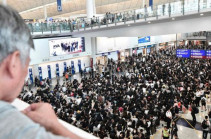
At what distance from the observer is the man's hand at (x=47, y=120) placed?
73 cm

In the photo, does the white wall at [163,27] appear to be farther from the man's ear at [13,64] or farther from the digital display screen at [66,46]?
the man's ear at [13,64]

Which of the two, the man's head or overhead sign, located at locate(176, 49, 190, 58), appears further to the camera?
overhead sign, located at locate(176, 49, 190, 58)

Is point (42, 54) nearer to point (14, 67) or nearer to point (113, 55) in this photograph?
point (113, 55)

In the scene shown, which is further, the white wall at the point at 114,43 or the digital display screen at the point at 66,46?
the white wall at the point at 114,43

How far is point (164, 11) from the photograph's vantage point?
57.6 ft

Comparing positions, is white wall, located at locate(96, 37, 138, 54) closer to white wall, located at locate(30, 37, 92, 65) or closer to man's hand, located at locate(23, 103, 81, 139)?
white wall, located at locate(30, 37, 92, 65)

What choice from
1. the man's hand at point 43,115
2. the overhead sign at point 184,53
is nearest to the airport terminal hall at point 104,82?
the man's hand at point 43,115

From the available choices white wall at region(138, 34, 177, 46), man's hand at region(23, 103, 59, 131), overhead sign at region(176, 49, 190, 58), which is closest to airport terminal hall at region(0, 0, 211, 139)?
man's hand at region(23, 103, 59, 131)

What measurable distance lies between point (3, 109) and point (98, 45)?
1212 inches

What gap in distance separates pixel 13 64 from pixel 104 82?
18.0 m

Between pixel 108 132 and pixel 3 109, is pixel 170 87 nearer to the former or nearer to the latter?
pixel 108 132

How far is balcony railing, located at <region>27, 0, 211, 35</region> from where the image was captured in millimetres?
15461

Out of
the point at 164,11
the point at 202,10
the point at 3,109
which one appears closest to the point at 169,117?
the point at 202,10

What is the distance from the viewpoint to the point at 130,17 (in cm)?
2080
